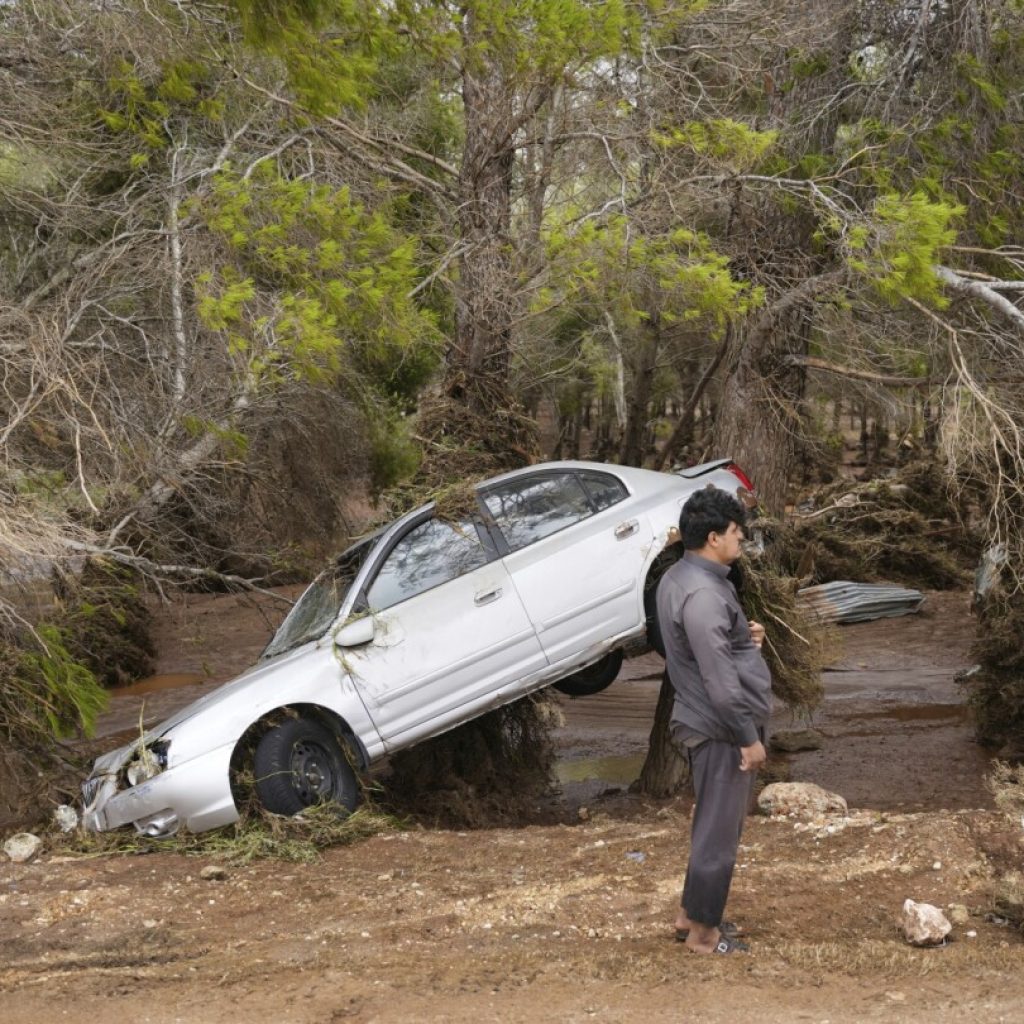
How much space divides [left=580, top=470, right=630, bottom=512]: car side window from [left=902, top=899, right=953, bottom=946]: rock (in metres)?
3.55

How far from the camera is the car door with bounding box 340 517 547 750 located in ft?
26.2

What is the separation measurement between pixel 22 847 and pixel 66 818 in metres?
0.41

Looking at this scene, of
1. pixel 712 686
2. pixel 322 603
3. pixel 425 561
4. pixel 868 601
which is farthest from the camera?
pixel 868 601

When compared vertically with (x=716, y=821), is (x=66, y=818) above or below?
above

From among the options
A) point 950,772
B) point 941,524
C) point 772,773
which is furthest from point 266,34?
point 941,524

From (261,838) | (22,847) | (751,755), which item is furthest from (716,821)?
(22,847)

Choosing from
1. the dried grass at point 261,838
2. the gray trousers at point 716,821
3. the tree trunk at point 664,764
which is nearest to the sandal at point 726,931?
the gray trousers at point 716,821

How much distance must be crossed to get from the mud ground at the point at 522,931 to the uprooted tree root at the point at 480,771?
670 mm

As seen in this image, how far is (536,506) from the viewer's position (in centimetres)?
850

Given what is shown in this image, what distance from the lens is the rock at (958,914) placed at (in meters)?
5.69

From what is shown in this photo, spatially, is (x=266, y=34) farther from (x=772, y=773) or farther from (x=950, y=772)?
(x=950, y=772)

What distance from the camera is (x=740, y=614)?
17.3ft

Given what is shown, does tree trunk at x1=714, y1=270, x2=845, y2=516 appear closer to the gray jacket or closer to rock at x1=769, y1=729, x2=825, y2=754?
rock at x1=769, y1=729, x2=825, y2=754

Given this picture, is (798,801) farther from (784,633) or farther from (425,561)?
(425,561)
